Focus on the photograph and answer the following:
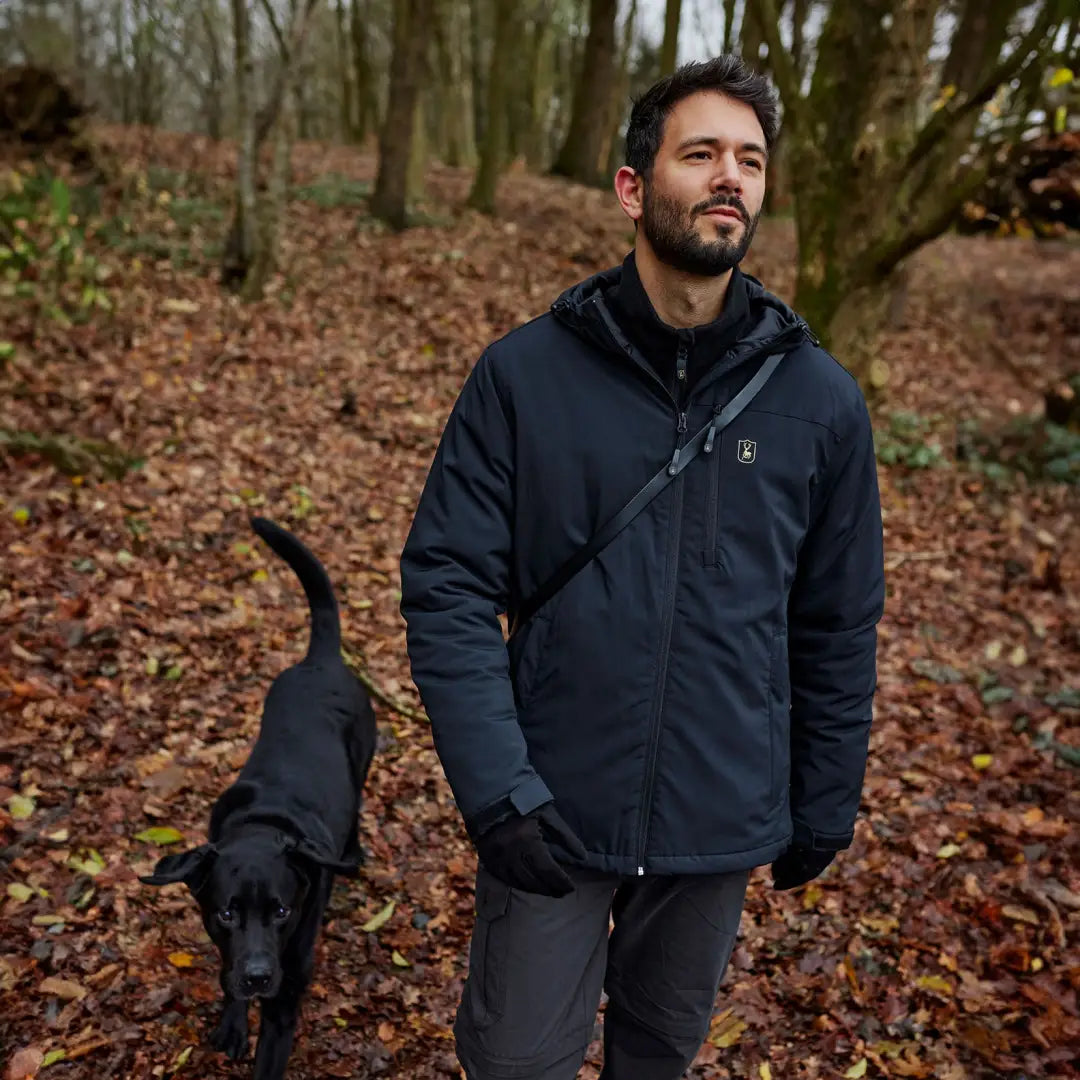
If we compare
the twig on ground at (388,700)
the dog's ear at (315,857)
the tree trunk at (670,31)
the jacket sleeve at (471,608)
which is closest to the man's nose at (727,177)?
the jacket sleeve at (471,608)

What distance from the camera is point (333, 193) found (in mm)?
14391

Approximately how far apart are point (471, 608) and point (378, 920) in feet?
8.80

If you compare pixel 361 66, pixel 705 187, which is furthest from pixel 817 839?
pixel 361 66

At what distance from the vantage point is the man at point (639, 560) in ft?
7.15

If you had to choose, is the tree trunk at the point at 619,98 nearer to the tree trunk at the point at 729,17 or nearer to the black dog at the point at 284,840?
the tree trunk at the point at 729,17

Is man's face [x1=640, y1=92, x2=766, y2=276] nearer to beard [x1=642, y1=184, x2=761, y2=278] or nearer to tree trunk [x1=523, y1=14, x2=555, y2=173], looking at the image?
beard [x1=642, y1=184, x2=761, y2=278]

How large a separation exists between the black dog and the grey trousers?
1040mm

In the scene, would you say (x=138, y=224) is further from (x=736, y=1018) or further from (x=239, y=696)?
(x=736, y=1018)

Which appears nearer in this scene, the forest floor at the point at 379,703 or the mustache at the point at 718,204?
the mustache at the point at 718,204

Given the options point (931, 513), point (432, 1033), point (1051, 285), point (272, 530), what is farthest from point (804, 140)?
point (1051, 285)

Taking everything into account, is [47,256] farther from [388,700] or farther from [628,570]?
[628,570]

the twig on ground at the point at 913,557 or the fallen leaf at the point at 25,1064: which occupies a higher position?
the twig on ground at the point at 913,557

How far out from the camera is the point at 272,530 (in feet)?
12.8

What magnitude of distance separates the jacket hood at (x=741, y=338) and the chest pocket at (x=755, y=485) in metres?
0.17
